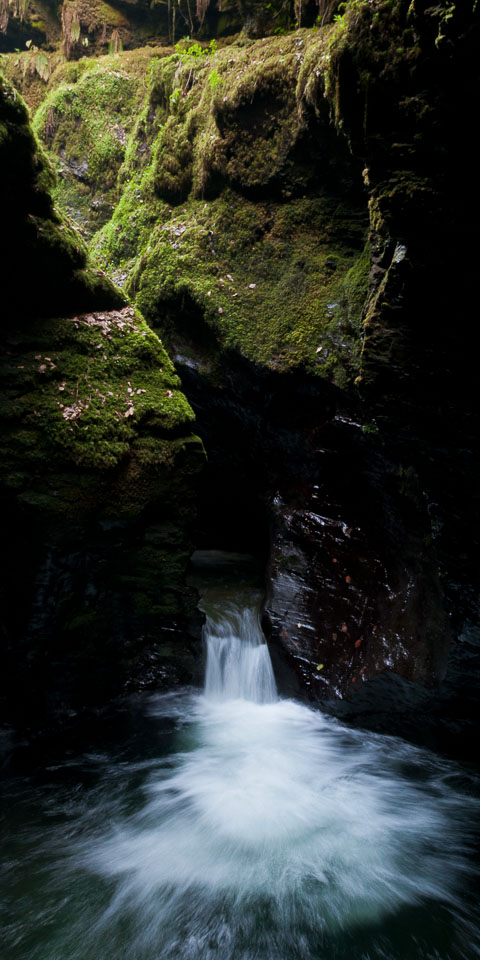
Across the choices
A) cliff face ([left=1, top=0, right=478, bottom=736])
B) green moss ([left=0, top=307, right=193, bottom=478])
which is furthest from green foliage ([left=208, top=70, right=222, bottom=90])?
green moss ([left=0, top=307, right=193, bottom=478])

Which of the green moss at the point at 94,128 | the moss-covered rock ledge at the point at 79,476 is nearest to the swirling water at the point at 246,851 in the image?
the moss-covered rock ledge at the point at 79,476

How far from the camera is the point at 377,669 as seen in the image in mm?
4355

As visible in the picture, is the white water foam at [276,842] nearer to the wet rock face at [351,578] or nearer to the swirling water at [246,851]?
the swirling water at [246,851]

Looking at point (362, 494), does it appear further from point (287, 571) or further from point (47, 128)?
point (47, 128)

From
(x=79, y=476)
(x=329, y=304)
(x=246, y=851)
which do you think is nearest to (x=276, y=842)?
(x=246, y=851)

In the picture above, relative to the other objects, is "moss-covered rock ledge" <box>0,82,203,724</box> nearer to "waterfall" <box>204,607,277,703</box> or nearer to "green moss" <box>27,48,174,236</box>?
"waterfall" <box>204,607,277,703</box>

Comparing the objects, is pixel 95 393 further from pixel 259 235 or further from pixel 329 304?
pixel 259 235

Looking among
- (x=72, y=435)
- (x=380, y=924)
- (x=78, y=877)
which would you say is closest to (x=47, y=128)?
(x=72, y=435)

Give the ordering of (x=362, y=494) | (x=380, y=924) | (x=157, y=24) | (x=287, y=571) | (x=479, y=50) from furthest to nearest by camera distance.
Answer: (x=157, y=24) → (x=287, y=571) → (x=362, y=494) → (x=380, y=924) → (x=479, y=50)

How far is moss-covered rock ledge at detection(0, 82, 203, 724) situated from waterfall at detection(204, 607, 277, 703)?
645 mm

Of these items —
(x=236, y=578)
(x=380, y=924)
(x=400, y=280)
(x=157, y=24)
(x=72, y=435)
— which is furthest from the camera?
(x=157, y=24)

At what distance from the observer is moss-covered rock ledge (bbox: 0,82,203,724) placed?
12.8ft

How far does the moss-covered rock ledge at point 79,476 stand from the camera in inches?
153

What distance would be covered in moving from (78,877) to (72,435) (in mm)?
3066
